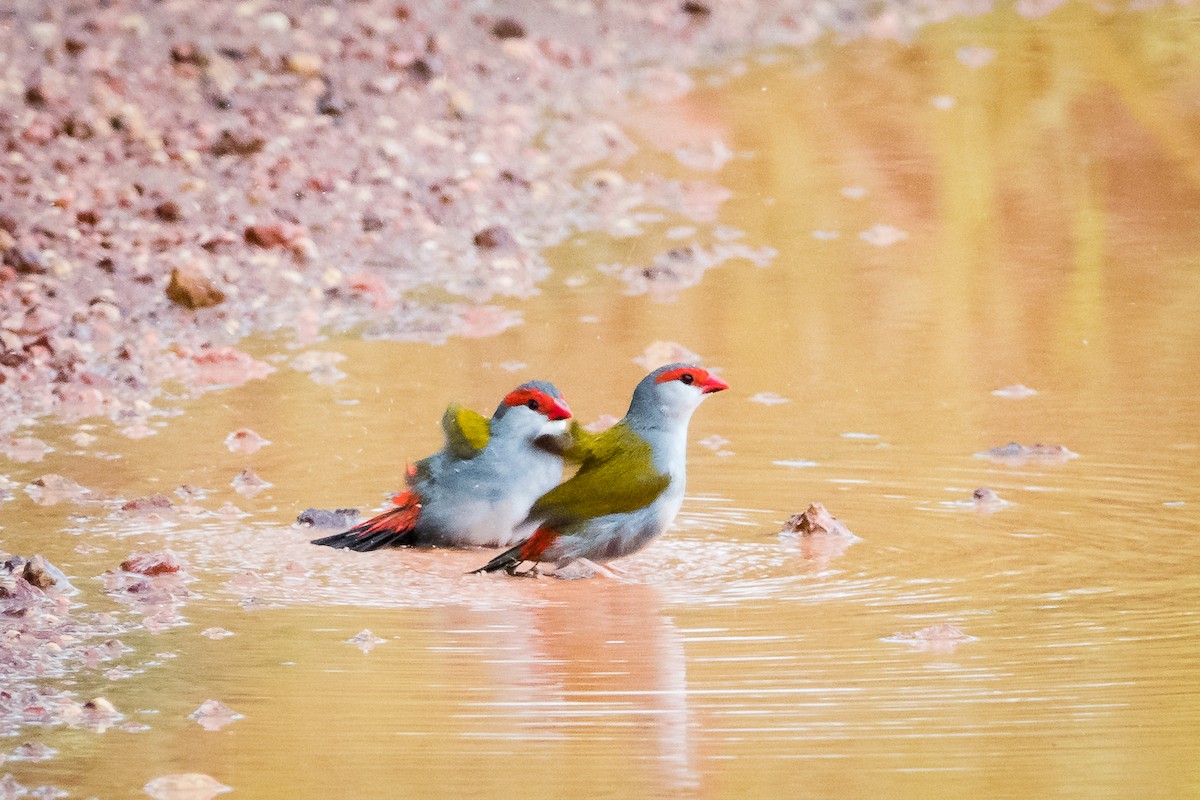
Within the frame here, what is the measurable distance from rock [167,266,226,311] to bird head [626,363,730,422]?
3.22 metres

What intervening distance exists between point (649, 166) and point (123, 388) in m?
4.14

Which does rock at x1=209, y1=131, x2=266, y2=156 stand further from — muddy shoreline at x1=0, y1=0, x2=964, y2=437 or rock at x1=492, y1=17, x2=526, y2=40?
rock at x1=492, y1=17, x2=526, y2=40

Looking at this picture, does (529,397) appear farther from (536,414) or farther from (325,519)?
(325,519)

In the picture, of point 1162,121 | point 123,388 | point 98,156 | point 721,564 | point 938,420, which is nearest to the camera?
point 721,564

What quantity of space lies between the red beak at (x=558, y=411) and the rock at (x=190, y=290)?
9.91 ft

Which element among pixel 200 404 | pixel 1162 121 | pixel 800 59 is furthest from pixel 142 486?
pixel 800 59

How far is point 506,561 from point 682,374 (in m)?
0.72

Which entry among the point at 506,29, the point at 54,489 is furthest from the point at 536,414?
the point at 506,29

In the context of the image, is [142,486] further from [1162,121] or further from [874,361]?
[1162,121]

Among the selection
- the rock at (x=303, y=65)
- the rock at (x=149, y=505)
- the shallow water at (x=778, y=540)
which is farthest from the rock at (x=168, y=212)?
the rock at (x=149, y=505)

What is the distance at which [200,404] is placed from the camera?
7.59m

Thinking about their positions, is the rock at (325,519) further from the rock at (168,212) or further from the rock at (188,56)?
the rock at (188,56)

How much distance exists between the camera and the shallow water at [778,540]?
162 inches

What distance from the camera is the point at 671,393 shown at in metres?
5.98
